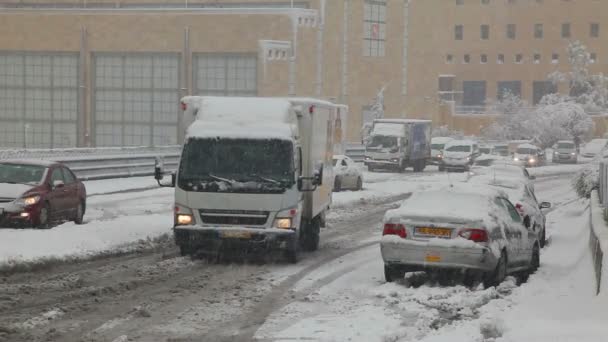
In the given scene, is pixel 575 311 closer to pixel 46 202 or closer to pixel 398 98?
pixel 46 202

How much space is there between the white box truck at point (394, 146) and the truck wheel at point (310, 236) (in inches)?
1429

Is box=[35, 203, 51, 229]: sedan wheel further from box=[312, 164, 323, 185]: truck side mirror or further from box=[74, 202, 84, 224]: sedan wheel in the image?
box=[312, 164, 323, 185]: truck side mirror

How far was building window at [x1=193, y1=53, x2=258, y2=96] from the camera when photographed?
247 feet

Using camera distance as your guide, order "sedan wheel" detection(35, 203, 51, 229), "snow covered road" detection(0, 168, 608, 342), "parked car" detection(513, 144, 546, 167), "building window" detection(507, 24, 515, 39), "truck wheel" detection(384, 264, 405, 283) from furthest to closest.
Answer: "building window" detection(507, 24, 515, 39) → "parked car" detection(513, 144, 546, 167) → "sedan wheel" detection(35, 203, 51, 229) → "truck wheel" detection(384, 264, 405, 283) → "snow covered road" detection(0, 168, 608, 342)

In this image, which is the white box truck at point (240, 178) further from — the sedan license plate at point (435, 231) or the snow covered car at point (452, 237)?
the sedan license plate at point (435, 231)

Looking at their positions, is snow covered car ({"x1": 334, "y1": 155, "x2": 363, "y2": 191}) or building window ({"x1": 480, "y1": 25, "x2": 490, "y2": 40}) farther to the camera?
building window ({"x1": 480, "y1": 25, "x2": 490, "y2": 40})

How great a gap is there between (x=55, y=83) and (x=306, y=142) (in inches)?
2399

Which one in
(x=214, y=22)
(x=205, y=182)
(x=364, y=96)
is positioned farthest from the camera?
(x=364, y=96)

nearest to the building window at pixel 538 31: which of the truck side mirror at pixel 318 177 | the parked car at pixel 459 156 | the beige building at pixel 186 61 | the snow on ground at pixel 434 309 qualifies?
the beige building at pixel 186 61

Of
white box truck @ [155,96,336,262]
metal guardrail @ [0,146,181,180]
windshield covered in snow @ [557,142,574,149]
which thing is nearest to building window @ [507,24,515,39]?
windshield covered in snow @ [557,142,574,149]

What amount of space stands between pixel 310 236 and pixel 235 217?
2.98m

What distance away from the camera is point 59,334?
458 inches

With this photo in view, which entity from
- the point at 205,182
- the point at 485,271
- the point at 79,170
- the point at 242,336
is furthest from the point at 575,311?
the point at 79,170

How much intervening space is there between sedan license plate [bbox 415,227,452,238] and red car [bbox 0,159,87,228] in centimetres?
943
